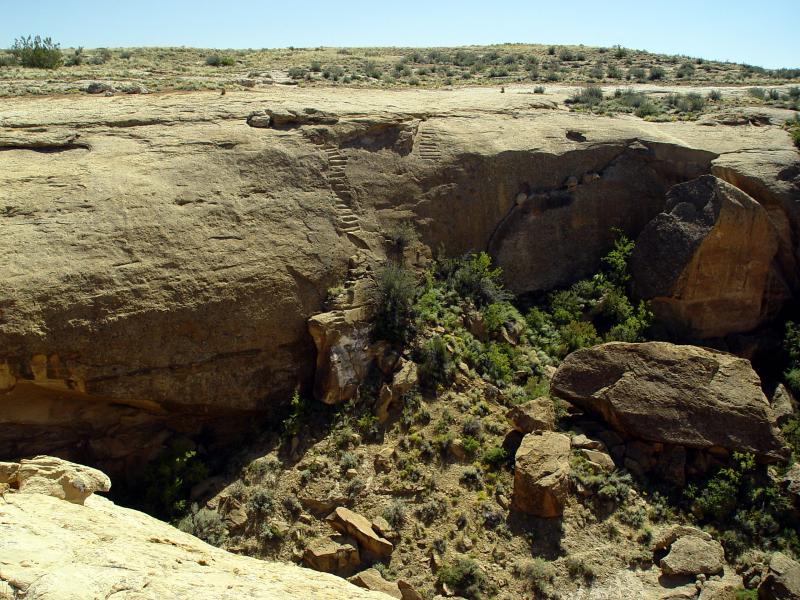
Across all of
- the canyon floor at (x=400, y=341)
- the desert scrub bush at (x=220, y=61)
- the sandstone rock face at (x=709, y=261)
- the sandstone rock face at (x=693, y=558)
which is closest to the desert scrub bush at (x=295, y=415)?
the canyon floor at (x=400, y=341)

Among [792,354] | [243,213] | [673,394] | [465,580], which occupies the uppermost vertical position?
[243,213]

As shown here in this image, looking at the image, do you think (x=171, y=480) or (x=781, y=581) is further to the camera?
(x=171, y=480)

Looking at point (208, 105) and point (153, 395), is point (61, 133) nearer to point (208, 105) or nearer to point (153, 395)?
point (208, 105)

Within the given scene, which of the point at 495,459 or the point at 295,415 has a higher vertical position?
the point at 295,415

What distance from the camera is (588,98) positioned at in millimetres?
17109

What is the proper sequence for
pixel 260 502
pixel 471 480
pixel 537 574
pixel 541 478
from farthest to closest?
pixel 471 480 → pixel 541 478 → pixel 260 502 → pixel 537 574

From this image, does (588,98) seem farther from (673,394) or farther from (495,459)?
(495,459)

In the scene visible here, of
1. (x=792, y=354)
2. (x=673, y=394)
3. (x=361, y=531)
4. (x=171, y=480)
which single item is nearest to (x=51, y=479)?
(x=171, y=480)

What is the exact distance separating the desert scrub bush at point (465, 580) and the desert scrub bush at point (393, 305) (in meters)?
3.54

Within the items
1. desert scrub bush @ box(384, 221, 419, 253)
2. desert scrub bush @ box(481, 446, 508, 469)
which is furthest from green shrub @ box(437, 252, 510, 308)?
desert scrub bush @ box(481, 446, 508, 469)

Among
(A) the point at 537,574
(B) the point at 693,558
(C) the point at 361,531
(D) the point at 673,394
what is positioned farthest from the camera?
(D) the point at 673,394

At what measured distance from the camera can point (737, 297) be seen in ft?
43.1

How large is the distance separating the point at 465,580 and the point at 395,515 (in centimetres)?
113

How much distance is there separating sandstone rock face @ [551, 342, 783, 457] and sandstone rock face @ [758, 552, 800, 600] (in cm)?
172
